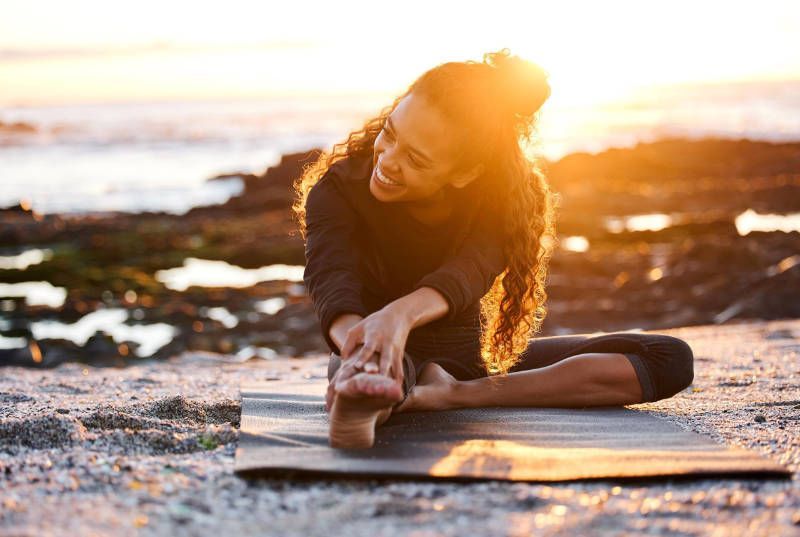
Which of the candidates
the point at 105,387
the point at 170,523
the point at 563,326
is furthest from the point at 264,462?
the point at 563,326

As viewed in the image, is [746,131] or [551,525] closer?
[551,525]

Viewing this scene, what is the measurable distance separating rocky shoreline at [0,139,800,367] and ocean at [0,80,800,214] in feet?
11.8

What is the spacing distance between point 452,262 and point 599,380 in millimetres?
943

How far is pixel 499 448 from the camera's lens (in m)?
3.24

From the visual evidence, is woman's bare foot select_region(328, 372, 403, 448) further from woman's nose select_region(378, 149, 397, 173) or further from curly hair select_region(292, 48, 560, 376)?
curly hair select_region(292, 48, 560, 376)

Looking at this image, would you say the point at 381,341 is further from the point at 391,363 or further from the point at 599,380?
the point at 599,380

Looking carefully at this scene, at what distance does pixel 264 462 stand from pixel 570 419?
1.42m

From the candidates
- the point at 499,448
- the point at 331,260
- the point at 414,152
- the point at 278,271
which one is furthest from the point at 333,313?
the point at 278,271

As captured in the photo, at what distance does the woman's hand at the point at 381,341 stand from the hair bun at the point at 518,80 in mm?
1070

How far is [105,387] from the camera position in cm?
527

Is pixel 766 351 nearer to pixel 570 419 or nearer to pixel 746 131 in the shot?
pixel 570 419

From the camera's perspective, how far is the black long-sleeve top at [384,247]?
144 inches

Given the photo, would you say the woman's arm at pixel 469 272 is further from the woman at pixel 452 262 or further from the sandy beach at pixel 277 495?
the sandy beach at pixel 277 495

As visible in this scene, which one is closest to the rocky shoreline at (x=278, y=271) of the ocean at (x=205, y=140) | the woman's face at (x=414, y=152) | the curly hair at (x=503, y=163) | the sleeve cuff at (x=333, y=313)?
the curly hair at (x=503, y=163)
